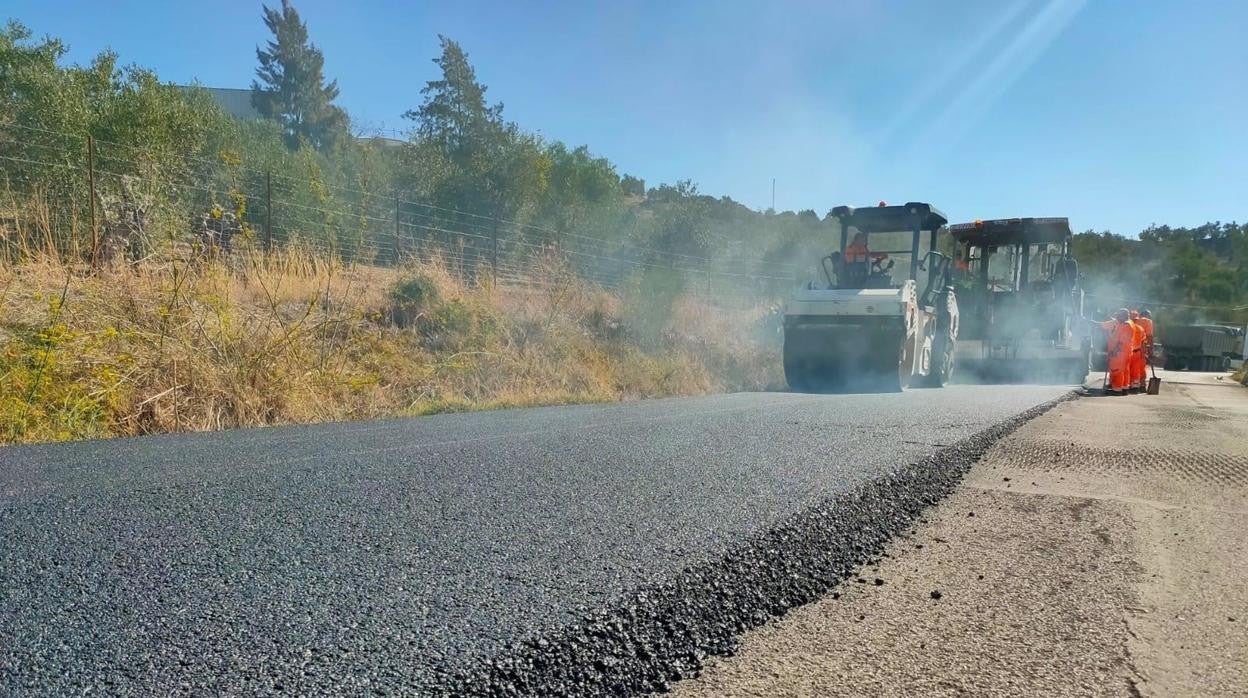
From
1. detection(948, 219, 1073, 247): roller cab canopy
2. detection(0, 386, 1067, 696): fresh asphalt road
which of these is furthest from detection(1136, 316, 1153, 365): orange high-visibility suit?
detection(0, 386, 1067, 696): fresh asphalt road

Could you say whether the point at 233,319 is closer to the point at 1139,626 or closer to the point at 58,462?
the point at 58,462

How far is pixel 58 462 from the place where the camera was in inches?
134

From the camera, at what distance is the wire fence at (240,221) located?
7.57m

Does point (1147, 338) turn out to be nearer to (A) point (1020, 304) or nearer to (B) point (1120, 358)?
(B) point (1120, 358)

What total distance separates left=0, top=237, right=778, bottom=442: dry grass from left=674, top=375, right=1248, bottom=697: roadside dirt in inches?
188

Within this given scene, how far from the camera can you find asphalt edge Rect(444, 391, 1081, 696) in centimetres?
150

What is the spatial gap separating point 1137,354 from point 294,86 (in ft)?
165

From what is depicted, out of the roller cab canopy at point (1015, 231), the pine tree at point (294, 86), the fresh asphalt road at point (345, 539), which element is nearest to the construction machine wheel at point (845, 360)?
the roller cab canopy at point (1015, 231)

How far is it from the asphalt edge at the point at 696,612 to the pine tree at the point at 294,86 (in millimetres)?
49741

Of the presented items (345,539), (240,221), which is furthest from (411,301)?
(345,539)

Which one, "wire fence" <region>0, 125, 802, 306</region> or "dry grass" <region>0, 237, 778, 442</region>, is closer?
"dry grass" <region>0, 237, 778, 442</region>

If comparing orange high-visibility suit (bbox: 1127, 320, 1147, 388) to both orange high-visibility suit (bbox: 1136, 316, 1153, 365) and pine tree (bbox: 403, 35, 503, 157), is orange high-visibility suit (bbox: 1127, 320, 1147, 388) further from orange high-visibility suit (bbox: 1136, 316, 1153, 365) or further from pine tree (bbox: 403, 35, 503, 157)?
pine tree (bbox: 403, 35, 503, 157)

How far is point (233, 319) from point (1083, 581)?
6203 millimetres

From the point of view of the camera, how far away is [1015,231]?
12.8 metres
